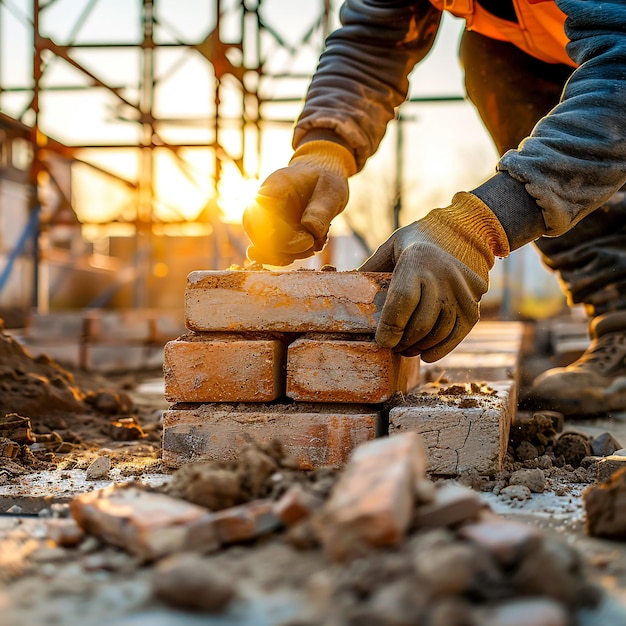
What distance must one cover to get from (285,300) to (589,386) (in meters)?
1.77

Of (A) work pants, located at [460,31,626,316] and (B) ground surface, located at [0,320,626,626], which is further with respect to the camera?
(A) work pants, located at [460,31,626,316]

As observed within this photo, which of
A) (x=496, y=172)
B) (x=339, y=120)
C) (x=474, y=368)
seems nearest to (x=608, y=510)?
(x=496, y=172)

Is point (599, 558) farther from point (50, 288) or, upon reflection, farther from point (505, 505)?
point (50, 288)

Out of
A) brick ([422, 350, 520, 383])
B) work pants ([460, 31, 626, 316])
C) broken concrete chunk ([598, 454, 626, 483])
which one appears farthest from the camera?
work pants ([460, 31, 626, 316])

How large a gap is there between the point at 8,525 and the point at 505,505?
3.68ft

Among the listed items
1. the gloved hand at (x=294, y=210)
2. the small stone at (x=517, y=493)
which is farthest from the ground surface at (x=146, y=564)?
the gloved hand at (x=294, y=210)

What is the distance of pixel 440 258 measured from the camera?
6.43 ft

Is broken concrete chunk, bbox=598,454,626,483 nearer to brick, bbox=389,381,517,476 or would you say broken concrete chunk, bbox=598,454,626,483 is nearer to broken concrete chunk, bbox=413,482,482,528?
brick, bbox=389,381,517,476

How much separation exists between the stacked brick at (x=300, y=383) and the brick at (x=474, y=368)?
756 mm

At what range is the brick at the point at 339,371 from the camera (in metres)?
2.10

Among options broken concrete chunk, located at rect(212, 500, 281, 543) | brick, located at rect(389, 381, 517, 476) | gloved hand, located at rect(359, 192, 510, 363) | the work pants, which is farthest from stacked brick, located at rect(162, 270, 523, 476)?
the work pants

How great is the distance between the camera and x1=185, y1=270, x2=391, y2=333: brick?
7.00 ft

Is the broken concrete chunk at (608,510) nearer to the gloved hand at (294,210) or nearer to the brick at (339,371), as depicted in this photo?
the brick at (339,371)

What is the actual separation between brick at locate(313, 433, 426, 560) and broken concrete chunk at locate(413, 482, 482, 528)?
2cm
